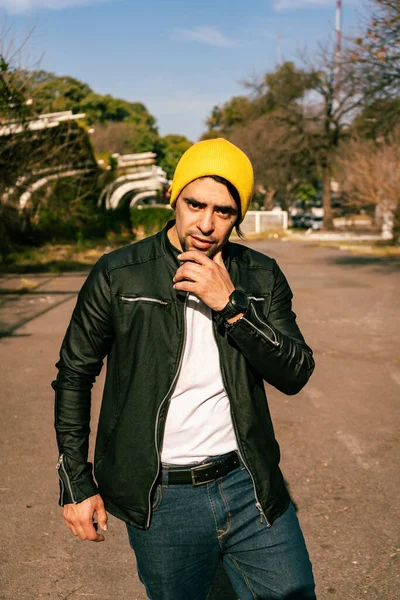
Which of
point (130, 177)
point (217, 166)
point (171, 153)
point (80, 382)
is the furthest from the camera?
point (171, 153)

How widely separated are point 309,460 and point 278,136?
47141mm

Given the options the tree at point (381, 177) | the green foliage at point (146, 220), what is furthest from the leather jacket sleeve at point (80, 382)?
the green foliage at point (146, 220)

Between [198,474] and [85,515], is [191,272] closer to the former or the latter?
[198,474]

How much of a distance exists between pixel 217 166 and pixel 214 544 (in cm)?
112

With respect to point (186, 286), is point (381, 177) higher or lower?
lower

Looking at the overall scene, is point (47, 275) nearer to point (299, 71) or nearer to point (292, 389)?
point (292, 389)

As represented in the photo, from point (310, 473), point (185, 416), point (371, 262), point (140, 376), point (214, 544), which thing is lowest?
point (371, 262)

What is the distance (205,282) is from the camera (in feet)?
6.34

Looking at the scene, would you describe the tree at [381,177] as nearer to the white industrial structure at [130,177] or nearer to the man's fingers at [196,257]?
the white industrial structure at [130,177]

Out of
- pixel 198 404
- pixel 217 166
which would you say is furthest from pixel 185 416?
pixel 217 166

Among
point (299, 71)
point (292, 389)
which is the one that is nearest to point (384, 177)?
point (292, 389)

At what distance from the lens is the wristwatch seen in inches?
76.6

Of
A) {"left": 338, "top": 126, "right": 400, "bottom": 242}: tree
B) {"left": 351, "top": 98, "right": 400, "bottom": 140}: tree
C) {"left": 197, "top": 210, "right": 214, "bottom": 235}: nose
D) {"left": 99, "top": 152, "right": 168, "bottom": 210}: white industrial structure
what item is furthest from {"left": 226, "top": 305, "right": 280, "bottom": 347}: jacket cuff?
{"left": 99, "top": 152, "right": 168, "bottom": 210}: white industrial structure

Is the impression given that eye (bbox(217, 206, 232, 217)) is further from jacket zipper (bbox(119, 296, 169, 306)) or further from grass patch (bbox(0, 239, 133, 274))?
grass patch (bbox(0, 239, 133, 274))
